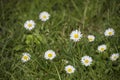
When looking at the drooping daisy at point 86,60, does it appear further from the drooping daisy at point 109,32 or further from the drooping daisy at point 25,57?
the drooping daisy at point 25,57

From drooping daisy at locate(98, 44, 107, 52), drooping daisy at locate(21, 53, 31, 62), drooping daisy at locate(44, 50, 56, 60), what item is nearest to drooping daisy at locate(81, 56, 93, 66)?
drooping daisy at locate(98, 44, 107, 52)

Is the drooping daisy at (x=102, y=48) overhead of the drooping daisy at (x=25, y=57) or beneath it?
overhead

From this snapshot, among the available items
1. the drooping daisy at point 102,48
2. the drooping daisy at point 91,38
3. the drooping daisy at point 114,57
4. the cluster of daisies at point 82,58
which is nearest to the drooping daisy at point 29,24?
the cluster of daisies at point 82,58

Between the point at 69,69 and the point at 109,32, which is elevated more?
the point at 109,32

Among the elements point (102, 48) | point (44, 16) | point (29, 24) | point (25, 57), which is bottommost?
point (25, 57)

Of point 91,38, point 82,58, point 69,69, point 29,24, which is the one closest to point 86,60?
point 82,58

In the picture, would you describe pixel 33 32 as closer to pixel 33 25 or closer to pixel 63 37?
pixel 33 25

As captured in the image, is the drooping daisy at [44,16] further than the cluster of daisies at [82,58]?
Yes

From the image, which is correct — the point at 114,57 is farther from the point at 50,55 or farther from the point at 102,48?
the point at 50,55

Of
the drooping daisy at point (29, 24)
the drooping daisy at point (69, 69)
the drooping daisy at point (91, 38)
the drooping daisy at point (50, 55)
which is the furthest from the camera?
the drooping daisy at point (29, 24)
